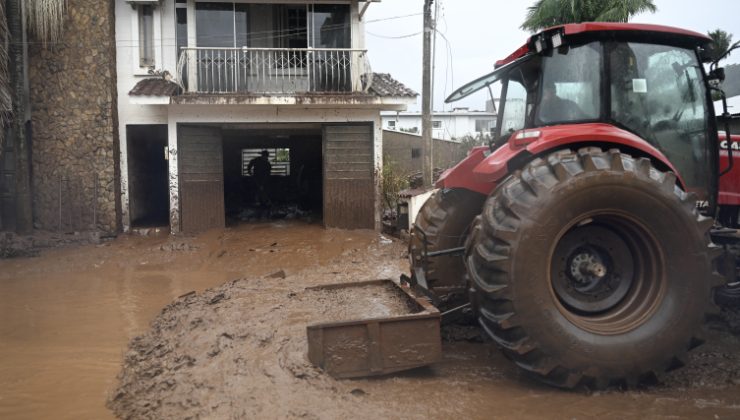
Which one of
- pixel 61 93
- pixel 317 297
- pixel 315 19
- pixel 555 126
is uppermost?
pixel 315 19

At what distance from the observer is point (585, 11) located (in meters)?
14.0

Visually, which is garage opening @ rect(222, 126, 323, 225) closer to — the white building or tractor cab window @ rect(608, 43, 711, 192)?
tractor cab window @ rect(608, 43, 711, 192)

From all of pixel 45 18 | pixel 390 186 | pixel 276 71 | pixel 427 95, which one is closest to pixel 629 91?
pixel 427 95

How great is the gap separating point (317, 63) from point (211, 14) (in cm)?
262

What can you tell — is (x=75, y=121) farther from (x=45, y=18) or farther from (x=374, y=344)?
(x=374, y=344)

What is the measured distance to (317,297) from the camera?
493 cm

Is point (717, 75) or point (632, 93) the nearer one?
point (632, 93)

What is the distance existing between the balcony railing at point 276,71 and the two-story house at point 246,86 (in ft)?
0.07

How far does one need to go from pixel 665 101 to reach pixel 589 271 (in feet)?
5.24

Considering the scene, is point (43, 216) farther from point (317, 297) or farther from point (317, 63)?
point (317, 297)

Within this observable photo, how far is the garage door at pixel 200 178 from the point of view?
11992mm

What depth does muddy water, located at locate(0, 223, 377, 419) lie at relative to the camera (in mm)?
4055

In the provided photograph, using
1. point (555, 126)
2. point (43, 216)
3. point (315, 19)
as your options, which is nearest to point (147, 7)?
point (315, 19)

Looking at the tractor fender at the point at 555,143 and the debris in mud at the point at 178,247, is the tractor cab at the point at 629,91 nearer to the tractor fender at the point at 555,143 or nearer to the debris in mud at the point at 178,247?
the tractor fender at the point at 555,143
